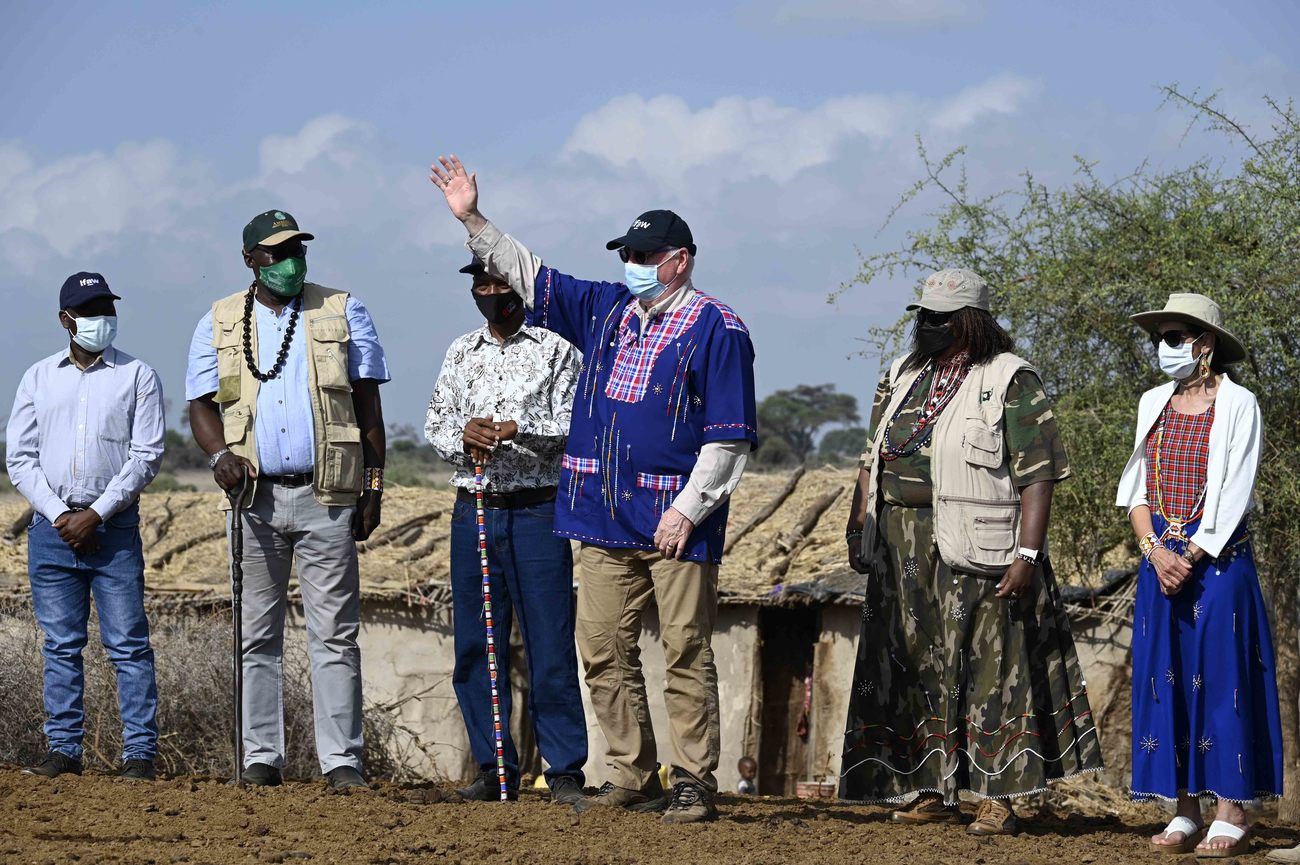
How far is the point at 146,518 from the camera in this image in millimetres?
16484

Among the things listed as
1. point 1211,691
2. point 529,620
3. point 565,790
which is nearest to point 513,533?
point 529,620

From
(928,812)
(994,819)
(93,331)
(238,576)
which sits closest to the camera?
(994,819)

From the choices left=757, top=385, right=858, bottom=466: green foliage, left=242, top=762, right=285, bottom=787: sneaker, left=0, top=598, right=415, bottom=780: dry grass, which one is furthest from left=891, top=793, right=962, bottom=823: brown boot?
left=757, top=385, right=858, bottom=466: green foliage

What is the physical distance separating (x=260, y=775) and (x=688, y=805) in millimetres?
1921

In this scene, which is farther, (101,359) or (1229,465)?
(101,359)

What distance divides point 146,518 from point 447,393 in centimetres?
1087

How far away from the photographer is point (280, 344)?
648 centimetres

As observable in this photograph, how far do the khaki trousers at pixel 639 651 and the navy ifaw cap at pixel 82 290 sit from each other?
8.37 feet

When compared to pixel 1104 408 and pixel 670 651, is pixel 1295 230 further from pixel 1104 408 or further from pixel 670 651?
pixel 670 651

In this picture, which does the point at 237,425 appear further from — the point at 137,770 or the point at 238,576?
the point at 137,770

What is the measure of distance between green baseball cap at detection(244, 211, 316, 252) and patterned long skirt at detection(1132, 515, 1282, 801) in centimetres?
377

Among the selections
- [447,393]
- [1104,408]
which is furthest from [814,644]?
[447,393]

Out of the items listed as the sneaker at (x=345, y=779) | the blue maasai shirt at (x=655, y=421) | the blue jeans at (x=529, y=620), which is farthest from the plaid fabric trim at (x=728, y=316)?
the sneaker at (x=345, y=779)

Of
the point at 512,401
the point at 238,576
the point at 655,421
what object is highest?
the point at 512,401
